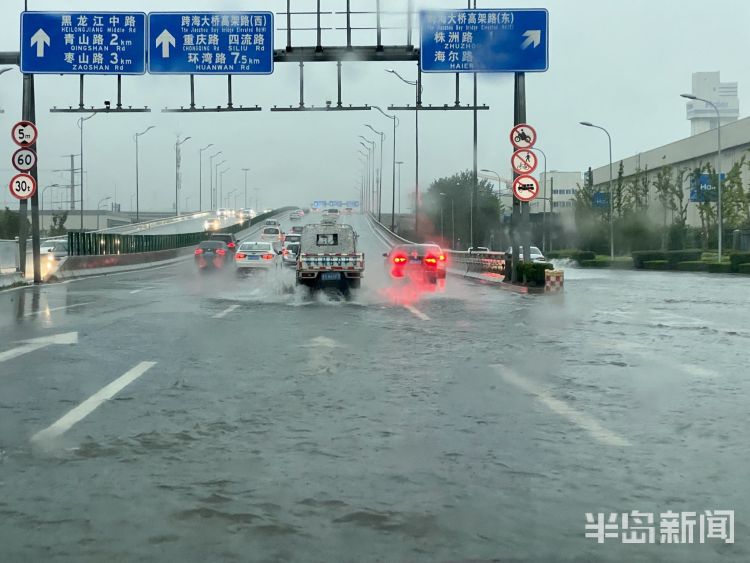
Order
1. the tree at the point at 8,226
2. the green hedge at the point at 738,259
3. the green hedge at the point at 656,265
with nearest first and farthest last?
the green hedge at the point at 738,259, the green hedge at the point at 656,265, the tree at the point at 8,226

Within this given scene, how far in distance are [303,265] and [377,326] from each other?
1148cm

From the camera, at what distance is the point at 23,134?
32312 mm

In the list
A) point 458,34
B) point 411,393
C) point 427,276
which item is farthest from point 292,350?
point 427,276

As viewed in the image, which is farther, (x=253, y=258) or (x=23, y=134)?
(x=253, y=258)

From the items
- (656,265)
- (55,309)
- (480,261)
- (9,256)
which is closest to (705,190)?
(656,265)

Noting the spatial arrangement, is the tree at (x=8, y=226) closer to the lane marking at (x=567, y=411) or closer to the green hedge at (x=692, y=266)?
the green hedge at (x=692, y=266)

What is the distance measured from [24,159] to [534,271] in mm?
16977

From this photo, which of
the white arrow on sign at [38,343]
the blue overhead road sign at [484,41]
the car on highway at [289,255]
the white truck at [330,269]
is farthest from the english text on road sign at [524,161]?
the white arrow on sign at [38,343]

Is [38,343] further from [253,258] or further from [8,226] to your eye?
[8,226]

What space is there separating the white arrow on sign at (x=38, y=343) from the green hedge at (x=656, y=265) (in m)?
47.5

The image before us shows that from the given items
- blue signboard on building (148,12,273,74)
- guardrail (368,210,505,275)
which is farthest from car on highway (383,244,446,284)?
blue signboard on building (148,12,273,74)

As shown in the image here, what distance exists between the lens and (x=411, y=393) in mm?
10070

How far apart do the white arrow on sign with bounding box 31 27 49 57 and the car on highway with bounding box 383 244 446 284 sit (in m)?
15.4

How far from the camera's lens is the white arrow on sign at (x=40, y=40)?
1283 inches
